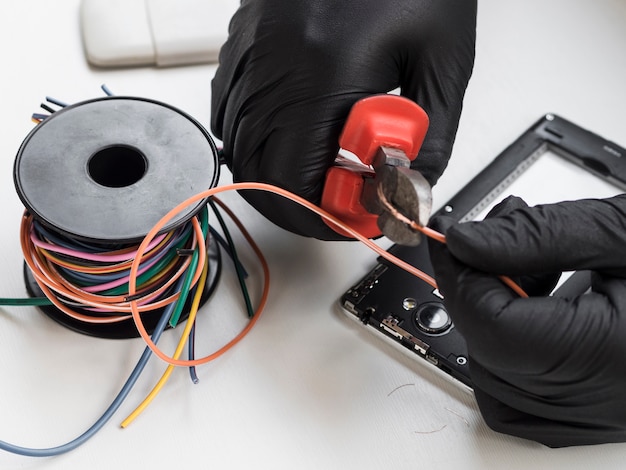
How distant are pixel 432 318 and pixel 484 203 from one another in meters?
0.24

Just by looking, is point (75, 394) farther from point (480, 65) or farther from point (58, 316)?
point (480, 65)

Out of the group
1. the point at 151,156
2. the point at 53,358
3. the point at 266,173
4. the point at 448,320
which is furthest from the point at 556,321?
the point at 53,358

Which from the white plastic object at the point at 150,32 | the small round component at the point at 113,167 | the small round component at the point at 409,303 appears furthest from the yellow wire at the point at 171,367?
the white plastic object at the point at 150,32

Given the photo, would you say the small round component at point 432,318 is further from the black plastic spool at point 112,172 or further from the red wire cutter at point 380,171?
the black plastic spool at point 112,172

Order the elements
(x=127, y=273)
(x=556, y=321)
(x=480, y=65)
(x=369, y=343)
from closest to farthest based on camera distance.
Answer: (x=556, y=321) < (x=127, y=273) < (x=369, y=343) < (x=480, y=65)

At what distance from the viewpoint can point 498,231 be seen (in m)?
0.78

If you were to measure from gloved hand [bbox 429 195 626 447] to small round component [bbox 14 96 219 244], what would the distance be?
0.99 ft

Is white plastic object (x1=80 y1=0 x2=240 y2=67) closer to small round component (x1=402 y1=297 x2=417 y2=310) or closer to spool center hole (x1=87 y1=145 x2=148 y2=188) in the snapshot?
spool center hole (x1=87 y1=145 x2=148 y2=188)

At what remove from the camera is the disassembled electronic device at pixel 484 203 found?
0.97 metres

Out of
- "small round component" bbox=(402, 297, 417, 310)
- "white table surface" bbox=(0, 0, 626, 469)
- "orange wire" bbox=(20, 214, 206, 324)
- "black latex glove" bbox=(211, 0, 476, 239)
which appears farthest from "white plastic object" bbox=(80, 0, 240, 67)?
"small round component" bbox=(402, 297, 417, 310)

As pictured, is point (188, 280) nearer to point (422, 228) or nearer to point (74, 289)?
point (74, 289)

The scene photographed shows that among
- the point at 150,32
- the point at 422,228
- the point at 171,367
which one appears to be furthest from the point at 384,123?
the point at 150,32

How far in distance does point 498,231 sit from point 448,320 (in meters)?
0.23

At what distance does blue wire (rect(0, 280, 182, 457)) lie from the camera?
850mm
